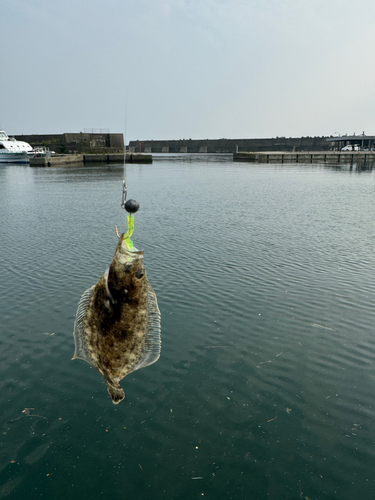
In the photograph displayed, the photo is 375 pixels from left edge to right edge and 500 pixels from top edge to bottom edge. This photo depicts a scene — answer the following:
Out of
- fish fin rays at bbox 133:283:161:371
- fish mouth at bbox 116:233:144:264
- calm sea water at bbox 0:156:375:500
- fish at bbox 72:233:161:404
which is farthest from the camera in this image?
calm sea water at bbox 0:156:375:500

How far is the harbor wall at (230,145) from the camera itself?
132000 mm

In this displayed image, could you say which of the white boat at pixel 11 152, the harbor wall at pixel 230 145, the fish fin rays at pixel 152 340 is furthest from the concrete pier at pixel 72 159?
the fish fin rays at pixel 152 340

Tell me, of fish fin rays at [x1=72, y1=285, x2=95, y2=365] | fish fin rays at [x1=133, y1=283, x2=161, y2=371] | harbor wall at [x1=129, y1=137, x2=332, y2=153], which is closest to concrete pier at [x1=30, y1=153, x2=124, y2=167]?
harbor wall at [x1=129, y1=137, x2=332, y2=153]

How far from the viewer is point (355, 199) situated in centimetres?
3062

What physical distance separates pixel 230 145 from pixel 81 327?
151222 mm

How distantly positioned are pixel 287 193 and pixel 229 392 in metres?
30.1

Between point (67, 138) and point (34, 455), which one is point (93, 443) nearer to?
point (34, 455)

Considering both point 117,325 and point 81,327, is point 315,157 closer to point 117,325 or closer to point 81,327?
point 117,325

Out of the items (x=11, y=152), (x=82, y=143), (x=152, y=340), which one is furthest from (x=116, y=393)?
(x=82, y=143)

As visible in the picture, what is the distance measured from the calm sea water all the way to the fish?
228cm

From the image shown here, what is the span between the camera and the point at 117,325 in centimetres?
407

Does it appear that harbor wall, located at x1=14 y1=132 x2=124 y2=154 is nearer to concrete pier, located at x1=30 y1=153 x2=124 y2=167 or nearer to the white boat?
concrete pier, located at x1=30 y1=153 x2=124 y2=167

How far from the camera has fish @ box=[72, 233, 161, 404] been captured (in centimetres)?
389

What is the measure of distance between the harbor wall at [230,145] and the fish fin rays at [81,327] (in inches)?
5247
